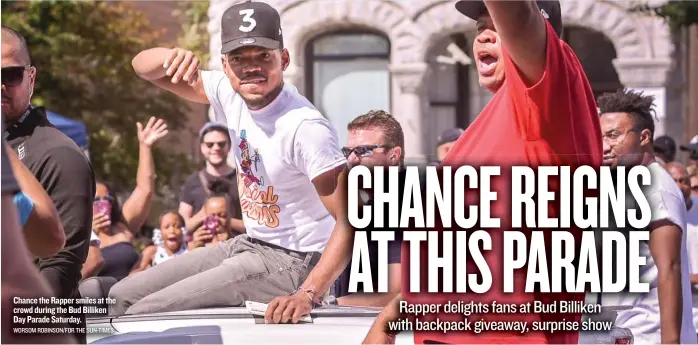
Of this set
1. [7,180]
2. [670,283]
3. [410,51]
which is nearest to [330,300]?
[670,283]

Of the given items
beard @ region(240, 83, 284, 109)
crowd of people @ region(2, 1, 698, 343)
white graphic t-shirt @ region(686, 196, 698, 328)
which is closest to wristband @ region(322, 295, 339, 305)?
crowd of people @ region(2, 1, 698, 343)

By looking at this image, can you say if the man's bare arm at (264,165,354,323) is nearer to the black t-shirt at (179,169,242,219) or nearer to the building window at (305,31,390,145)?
the building window at (305,31,390,145)

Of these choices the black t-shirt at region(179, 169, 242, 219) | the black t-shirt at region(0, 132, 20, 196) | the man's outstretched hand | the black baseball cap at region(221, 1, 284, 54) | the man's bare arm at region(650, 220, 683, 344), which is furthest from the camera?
the black t-shirt at region(179, 169, 242, 219)

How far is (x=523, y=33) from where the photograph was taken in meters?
2.19

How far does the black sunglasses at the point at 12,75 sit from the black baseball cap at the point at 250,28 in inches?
21.7

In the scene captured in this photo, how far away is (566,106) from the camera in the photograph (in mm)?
2336

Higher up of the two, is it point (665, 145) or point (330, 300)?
point (665, 145)

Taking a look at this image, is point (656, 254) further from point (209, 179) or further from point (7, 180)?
point (209, 179)

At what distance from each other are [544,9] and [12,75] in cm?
144

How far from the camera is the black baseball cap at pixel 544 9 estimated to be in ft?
8.80

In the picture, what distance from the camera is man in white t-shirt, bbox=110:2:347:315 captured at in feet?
10.6

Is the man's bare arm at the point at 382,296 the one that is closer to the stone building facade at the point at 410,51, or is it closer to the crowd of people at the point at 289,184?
the crowd of people at the point at 289,184

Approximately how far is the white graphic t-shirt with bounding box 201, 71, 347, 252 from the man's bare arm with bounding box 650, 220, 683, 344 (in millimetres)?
873

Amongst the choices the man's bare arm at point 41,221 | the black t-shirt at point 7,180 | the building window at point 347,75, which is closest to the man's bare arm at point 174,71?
the building window at point 347,75
